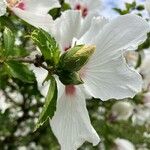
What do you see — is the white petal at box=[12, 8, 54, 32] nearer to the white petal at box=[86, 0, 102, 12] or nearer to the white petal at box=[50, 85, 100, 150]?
the white petal at box=[50, 85, 100, 150]

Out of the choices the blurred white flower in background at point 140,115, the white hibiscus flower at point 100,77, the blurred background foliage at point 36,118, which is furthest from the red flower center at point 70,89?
the blurred white flower in background at point 140,115

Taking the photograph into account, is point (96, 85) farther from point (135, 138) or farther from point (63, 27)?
point (135, 138)

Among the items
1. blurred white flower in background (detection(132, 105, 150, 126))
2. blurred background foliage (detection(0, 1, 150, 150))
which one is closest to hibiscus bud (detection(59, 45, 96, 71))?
blurred background foliage (detection(0, 1, 150, 150))

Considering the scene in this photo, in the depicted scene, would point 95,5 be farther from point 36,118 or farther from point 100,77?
point 36,118

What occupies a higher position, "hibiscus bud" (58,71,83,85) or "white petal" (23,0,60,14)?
"white petal" (23,0,60,14)

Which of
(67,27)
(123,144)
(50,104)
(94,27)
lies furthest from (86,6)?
(123,144)

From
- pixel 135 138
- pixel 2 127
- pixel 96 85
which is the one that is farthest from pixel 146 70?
pixel 96 85

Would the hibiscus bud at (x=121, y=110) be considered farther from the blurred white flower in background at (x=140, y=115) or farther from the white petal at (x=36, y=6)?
the white petal at (x=36, y=6)
